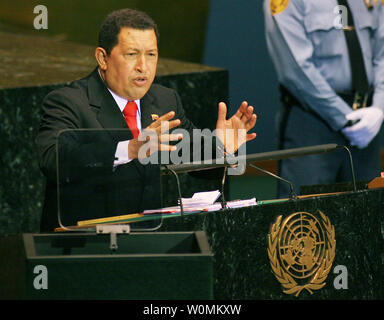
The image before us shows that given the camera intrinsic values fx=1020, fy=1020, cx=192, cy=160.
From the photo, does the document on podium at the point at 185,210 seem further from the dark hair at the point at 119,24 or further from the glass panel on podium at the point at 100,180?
the dark hair at the point at 119,24

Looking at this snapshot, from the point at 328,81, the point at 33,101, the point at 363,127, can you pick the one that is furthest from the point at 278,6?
the point at 33,101

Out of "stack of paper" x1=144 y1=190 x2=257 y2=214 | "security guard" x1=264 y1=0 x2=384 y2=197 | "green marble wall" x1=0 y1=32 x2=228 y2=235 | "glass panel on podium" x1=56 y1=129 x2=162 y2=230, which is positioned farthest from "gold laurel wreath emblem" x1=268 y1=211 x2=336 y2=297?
"security guard" x1=264 y1=0 x2=384 y2=197

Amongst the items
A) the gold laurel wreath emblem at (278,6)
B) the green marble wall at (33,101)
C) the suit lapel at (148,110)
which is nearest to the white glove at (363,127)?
the gold laurel wreath emblem at (278,6)

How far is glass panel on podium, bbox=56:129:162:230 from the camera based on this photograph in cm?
282

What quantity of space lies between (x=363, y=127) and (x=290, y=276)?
7.13ft

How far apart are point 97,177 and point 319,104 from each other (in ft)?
7.68

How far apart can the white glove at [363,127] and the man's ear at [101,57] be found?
181 cm

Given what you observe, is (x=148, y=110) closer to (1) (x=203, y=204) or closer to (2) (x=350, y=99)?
(1) (x=203, y=204)

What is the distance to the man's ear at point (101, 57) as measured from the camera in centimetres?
362

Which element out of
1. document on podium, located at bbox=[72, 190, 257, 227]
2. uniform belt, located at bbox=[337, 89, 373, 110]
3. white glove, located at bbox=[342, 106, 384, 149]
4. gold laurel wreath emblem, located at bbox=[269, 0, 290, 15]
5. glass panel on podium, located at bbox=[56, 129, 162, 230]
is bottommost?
document on podium, located at bbox=[72, 190, 257, 227]

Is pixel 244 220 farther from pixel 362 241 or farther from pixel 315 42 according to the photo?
pixel 315 42

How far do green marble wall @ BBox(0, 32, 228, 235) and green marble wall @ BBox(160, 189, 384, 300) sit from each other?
1.21 m

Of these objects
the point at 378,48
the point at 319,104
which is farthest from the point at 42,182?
the point at 378,48

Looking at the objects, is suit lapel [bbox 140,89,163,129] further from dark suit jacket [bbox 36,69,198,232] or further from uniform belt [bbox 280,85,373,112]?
uniform belt [bbox 280,85,373,112]
